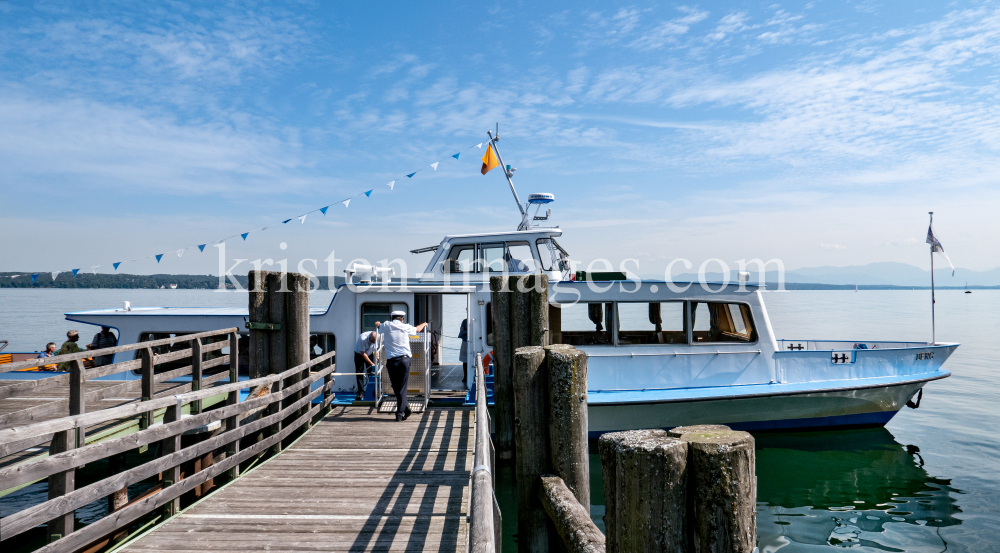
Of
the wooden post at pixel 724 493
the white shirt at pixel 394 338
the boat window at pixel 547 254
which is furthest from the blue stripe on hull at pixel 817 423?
the wooden post at pixel 724 493

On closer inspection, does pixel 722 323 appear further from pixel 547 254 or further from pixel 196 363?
pixel 196 363

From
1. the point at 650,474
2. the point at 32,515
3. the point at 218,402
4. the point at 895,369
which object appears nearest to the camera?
the point at 650,474

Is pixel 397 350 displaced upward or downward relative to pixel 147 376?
upward

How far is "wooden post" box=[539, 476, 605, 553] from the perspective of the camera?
3061 millimetres

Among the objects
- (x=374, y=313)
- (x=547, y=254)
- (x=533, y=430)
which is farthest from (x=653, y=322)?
(x=533, y=430)

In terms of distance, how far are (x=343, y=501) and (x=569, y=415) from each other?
2559 millimetres

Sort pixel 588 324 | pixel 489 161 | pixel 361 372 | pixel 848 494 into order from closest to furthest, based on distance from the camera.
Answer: pixel 848 494 < pixel 361 372 < pixel 588 324 < pixel 489 161

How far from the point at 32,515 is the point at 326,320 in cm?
682

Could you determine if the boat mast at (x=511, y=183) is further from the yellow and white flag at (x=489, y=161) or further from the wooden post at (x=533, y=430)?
the wooden post at (x=533, y=430)

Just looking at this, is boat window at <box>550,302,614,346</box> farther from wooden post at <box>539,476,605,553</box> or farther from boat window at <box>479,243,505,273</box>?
wooden post at <box>539,476,605,553</box>

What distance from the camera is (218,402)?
370 inches

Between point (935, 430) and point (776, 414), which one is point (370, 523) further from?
point (935, 430)

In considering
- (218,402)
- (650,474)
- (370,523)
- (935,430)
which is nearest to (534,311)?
(370,523)

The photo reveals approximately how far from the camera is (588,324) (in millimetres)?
10156
